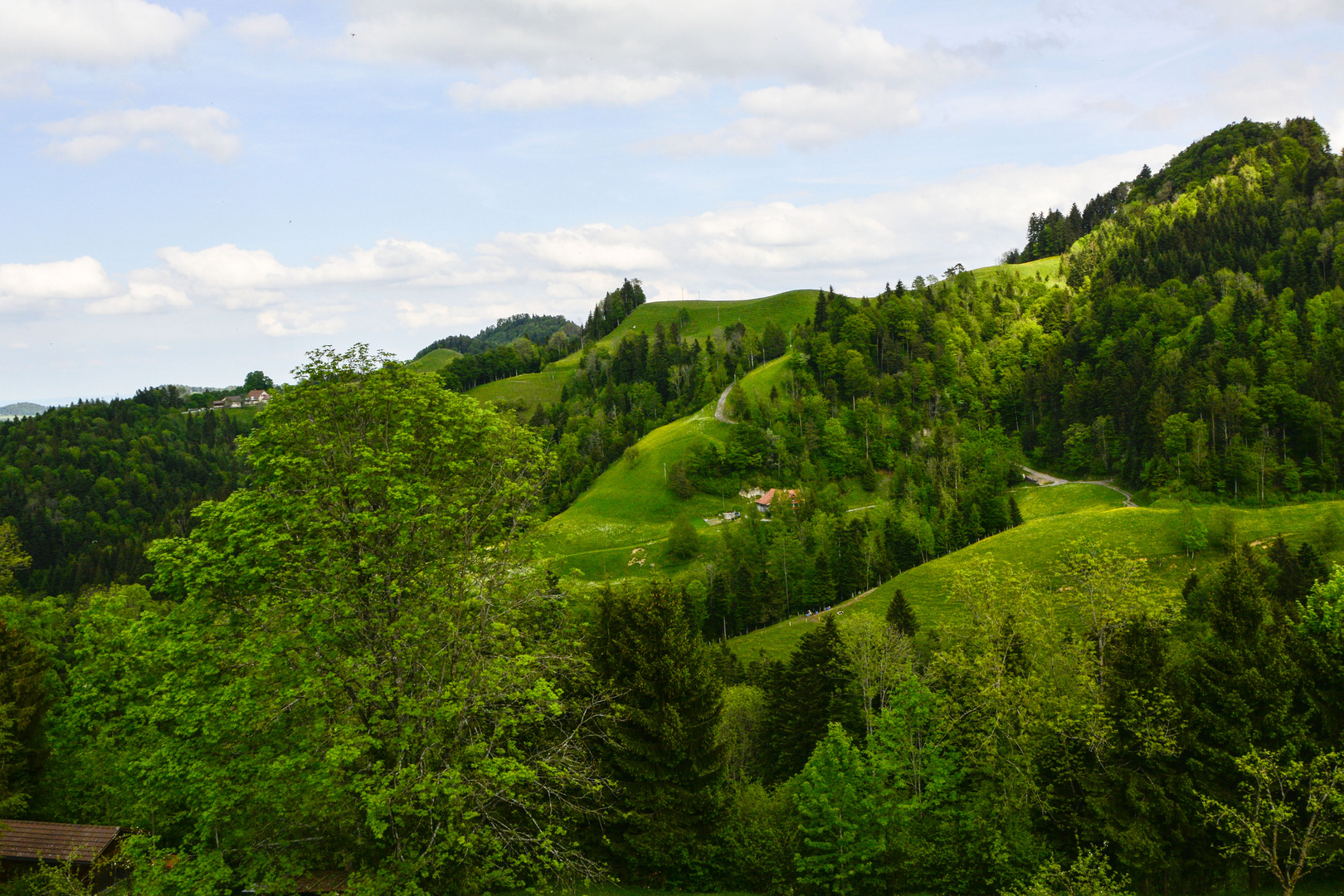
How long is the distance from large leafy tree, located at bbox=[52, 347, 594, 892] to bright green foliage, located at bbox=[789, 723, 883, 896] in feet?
37.6

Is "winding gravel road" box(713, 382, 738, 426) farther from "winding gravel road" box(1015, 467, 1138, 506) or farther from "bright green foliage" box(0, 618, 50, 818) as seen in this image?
"bright green foliage" box(0, 618, 50, 818)

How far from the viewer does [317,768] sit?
17.7 metres

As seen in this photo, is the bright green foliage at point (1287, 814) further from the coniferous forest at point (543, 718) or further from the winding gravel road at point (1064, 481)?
the winding gravel road at point (1064, 481)

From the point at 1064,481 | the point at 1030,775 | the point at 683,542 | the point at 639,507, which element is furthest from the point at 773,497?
the point at 1030,775

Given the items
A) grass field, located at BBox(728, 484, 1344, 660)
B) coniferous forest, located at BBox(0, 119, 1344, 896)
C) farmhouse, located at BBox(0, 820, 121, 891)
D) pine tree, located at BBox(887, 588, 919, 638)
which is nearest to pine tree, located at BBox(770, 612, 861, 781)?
coniferous forest, located at BBox(0, 119, 1344, 896)

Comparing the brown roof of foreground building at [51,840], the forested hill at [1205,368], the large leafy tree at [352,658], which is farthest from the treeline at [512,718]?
the forested hill at [1205,368]

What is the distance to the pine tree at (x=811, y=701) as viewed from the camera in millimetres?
49562

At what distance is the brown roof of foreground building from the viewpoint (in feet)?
81.7

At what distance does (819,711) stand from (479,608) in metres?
36.2

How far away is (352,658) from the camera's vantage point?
58.4 feet

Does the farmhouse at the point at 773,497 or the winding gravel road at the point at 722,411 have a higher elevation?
the winding gravel road at the point at 722,411

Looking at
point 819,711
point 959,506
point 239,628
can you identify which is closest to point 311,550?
point 239,628

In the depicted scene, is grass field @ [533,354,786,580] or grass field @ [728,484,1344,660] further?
grass field @ [533,354,786,580]

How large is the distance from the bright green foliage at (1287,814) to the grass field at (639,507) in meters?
88.8
